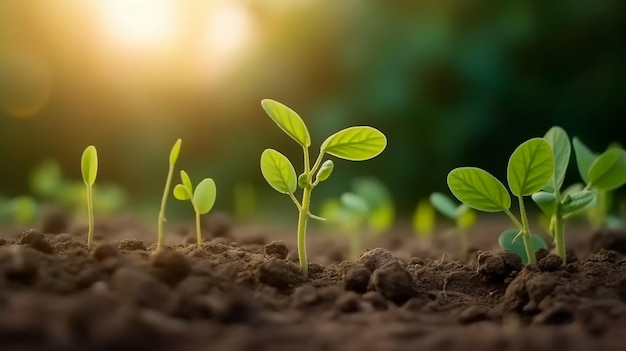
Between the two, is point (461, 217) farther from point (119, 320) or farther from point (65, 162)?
point (65, 162)

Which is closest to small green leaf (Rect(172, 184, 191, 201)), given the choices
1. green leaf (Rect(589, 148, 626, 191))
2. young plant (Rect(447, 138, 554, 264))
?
young plant (Rect(447, 138, 554, 264))

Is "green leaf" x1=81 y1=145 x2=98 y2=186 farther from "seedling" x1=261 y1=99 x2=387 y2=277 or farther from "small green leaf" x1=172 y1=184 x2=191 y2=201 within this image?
"seedling" x1=261 y1=99 x2=387 y2=277

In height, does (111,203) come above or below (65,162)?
below

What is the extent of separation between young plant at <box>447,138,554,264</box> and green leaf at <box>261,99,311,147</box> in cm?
26

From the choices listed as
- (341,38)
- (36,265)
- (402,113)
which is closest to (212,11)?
(341,38)

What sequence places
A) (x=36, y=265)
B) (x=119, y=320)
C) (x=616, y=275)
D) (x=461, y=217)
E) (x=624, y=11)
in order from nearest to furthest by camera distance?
(x=119, y=320) < (x=36, y=265) < (x=616, y=275) < (x=461, y=217) < (x=624, y=11)

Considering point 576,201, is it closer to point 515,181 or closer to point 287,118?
point 515,181

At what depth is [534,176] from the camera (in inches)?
39.9

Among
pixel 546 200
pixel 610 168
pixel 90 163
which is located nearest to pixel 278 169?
pixel 90 163

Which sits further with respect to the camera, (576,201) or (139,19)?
(139,19)

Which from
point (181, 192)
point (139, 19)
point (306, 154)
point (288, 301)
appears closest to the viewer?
point (288, 301)

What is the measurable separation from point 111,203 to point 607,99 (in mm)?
2431

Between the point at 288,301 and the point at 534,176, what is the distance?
1.48 ft

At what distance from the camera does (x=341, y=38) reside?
3.35 m
